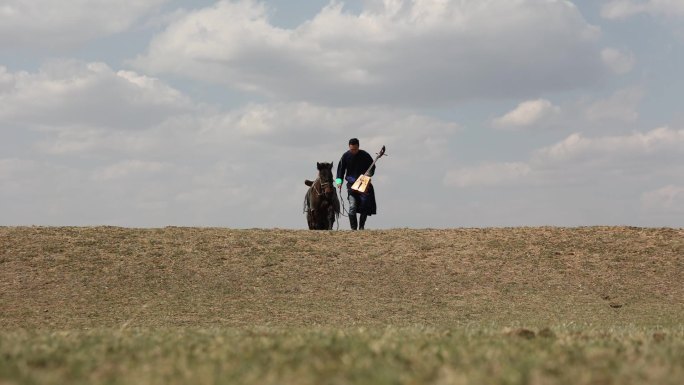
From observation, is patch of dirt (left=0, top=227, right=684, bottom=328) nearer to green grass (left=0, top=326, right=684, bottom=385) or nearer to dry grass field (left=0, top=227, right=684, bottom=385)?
dry grass field (left=0, top=227, right=684, bottom=385)

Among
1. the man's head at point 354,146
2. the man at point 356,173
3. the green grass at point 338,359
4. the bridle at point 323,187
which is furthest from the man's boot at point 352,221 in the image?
the green grass at point 338,359

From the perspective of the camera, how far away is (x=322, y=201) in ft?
92.9

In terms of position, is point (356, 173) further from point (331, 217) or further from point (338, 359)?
point (338, 359)

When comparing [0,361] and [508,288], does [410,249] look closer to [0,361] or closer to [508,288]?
[508,288]

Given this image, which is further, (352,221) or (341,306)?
(352,221)

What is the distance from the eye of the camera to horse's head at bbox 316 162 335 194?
27.4 meters

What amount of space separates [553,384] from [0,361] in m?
4.28

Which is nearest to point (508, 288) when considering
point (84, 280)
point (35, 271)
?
point (84, 280)

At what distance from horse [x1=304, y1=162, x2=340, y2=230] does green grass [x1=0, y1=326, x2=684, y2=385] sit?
18.1m

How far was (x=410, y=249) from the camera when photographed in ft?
85.6

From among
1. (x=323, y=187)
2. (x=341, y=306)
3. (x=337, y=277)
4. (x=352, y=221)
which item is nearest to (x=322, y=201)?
(x=323, y=187)

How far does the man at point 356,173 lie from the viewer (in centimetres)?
2869

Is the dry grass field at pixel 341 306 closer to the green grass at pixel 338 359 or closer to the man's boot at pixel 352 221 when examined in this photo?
the green grass at pixel 338 359

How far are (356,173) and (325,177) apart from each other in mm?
1524
